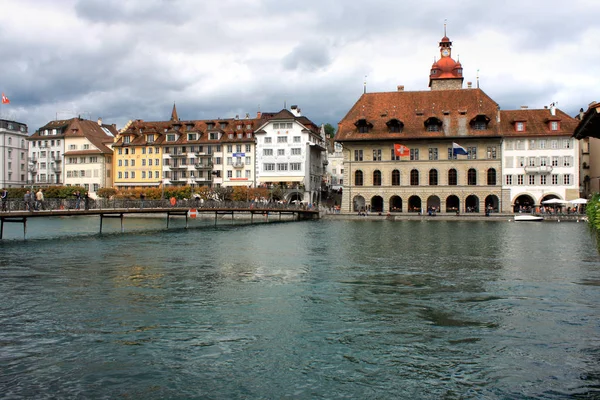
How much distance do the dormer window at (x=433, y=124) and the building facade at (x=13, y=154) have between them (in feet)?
248

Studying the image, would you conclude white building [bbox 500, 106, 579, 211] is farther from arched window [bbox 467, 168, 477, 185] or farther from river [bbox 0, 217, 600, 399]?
river [bbox 0, 217, 600, 399]

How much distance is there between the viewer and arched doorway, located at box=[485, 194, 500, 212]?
8025 cm

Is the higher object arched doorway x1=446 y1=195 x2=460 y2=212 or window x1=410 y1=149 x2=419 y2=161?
window x1=410 y1=149 x2=419 y2=161

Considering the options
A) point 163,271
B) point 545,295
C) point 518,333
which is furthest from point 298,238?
point 518,333

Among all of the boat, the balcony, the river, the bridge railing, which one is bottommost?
the river

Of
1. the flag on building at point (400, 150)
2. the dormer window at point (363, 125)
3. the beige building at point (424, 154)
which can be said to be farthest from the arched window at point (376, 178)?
the dormer window at point (363, 125)

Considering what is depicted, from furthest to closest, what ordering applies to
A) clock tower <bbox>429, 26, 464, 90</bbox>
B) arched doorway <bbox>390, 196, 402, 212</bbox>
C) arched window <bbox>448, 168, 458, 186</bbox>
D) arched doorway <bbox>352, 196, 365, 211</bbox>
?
clock tower <bbox>429, 26, 464, 90</bbox> < arched doorway <bbox>390, 196, 402, 212</bbox> < arched doorway <bbox>352, 196, 365, 211</bbox> < arched window <bbox>448, 168, 458, 186</bbox>

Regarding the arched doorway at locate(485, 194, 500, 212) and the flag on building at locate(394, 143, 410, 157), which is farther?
the arched doorway at locate(485, 194, 500, 212)

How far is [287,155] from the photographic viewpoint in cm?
9262

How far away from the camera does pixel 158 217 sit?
91.9 metres

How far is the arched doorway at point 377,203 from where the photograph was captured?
85.1 m

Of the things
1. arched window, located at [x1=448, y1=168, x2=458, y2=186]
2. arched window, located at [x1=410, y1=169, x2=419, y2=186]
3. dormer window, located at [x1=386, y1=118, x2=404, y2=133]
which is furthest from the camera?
dormer window, located at [x1=386, y1=118, x2=404, y2=133]

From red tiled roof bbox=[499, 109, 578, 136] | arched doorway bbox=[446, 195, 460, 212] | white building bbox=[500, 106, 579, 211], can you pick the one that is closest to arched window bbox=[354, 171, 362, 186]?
arched doorway bbox=[446, 195, 460, 212]

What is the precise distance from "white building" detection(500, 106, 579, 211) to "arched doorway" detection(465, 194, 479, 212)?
477 cm
